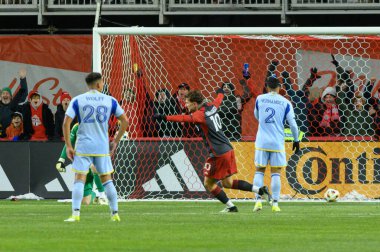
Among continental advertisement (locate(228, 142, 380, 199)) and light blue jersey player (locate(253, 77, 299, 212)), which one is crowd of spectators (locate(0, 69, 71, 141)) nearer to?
continental advertisement (locate(228, 142, 380, 199))

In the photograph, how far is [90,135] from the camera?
14336 millimetres

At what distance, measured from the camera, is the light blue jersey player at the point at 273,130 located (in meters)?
17.4

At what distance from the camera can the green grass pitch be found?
11.0 m

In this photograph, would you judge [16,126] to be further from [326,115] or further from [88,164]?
[88,164]

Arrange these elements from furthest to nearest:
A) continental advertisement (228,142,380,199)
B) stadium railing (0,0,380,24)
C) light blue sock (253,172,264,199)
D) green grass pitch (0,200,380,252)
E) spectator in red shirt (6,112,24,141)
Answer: stadium railing (0,0,380,24) → spectator in red shirt (6,112,24,141) → continental advertisement (228,142,380,199) → light blue sock (253,172,264,199) → green grass pitch (0,200,380,252)

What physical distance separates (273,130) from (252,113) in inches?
182

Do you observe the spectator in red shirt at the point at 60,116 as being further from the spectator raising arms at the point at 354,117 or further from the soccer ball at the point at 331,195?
the soccer ball at the point at 331,195

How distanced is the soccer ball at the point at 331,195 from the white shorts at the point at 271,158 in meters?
3.49

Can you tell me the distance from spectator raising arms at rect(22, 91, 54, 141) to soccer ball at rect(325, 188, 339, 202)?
19.6ft

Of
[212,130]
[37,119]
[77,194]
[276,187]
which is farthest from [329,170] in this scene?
[77,194]

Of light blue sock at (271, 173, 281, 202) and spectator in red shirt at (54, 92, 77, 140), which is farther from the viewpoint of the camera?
spectator in red shirt at (54, 92, 77, 140)

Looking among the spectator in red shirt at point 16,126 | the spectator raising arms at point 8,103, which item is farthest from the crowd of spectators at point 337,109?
the spectator raising arms at point 8,103

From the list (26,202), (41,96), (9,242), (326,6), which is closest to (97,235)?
(9,242)

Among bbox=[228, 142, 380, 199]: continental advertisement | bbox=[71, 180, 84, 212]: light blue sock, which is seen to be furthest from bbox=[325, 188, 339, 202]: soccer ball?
bbox=[71, 180, 84, 212]: light blue sock
